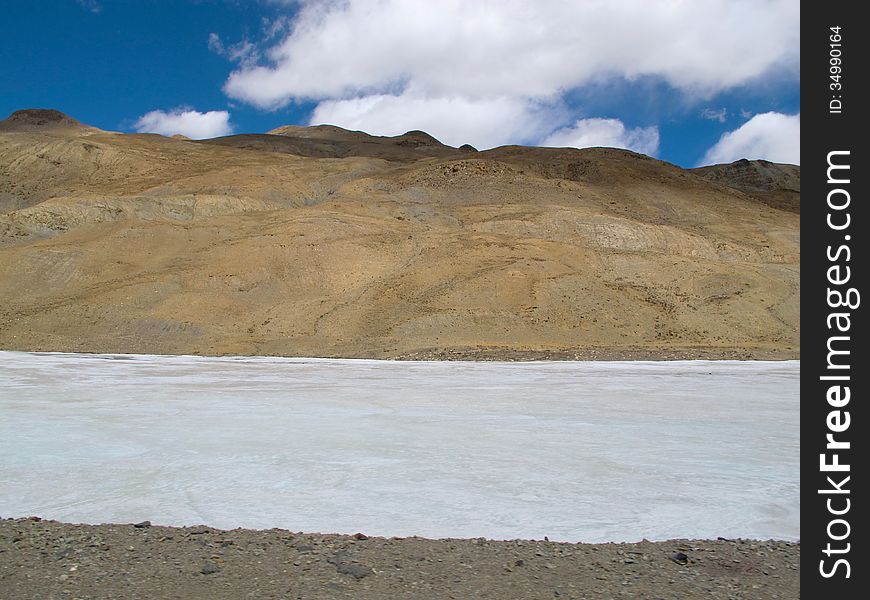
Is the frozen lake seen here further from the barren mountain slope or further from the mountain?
the mountain

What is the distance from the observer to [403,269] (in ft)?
107

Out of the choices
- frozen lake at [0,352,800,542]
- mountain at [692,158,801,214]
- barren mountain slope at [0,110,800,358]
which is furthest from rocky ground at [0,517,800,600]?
mountain at [692,158,801,214]

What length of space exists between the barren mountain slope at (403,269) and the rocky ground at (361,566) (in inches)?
718

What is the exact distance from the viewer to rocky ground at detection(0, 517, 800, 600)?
12.7ft

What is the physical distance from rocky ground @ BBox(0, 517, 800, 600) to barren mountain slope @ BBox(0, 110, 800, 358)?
718 inches

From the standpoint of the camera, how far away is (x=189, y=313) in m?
27.8

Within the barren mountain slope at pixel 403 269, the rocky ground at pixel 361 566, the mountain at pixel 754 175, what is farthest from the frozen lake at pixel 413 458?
the mountain at pixel 754 175

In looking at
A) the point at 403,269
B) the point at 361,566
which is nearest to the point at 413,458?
the point at 361,566

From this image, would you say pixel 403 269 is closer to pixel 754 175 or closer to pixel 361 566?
pixel 361 566

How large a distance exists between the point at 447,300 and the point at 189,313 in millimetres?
9934

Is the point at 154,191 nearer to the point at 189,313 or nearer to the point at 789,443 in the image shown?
the point at 189,313

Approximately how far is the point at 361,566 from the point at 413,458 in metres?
3.09

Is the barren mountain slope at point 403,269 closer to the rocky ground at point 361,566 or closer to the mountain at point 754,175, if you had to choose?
the rocky ground at point 361,566
